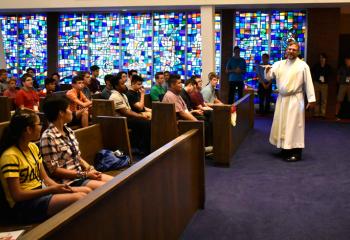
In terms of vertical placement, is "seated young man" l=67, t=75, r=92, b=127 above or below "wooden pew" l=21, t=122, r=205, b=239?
above

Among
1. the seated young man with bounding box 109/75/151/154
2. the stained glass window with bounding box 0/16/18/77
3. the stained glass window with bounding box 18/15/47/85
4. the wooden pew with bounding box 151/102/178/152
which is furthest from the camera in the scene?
the stained glass window with bounding box 0/16/18/77

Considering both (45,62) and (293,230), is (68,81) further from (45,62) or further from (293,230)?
(293,230)

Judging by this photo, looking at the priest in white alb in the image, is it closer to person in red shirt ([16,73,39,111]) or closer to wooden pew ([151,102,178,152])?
wooden pew ([151,102,178,152])

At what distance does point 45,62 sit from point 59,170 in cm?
998

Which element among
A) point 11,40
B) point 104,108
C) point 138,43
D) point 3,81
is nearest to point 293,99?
point 104,108

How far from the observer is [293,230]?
375 cm

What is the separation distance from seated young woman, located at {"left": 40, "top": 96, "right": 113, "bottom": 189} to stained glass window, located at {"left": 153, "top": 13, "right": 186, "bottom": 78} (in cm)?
865

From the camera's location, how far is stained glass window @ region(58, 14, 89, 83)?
12.4 meters

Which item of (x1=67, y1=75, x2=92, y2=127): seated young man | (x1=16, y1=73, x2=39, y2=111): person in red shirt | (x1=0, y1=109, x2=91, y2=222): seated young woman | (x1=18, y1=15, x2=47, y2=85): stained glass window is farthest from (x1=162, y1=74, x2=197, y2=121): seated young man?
(x1=18, y1=15, x2=47, y2=85): stained glass window

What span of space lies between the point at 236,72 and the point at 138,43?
300cm

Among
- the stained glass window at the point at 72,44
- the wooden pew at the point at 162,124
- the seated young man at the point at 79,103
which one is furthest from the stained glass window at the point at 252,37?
the wooden pew at the point at 162,124

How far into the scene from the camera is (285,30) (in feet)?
36.5

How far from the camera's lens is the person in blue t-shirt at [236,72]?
10.5m

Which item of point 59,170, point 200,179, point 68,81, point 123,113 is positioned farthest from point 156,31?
point 59,170
